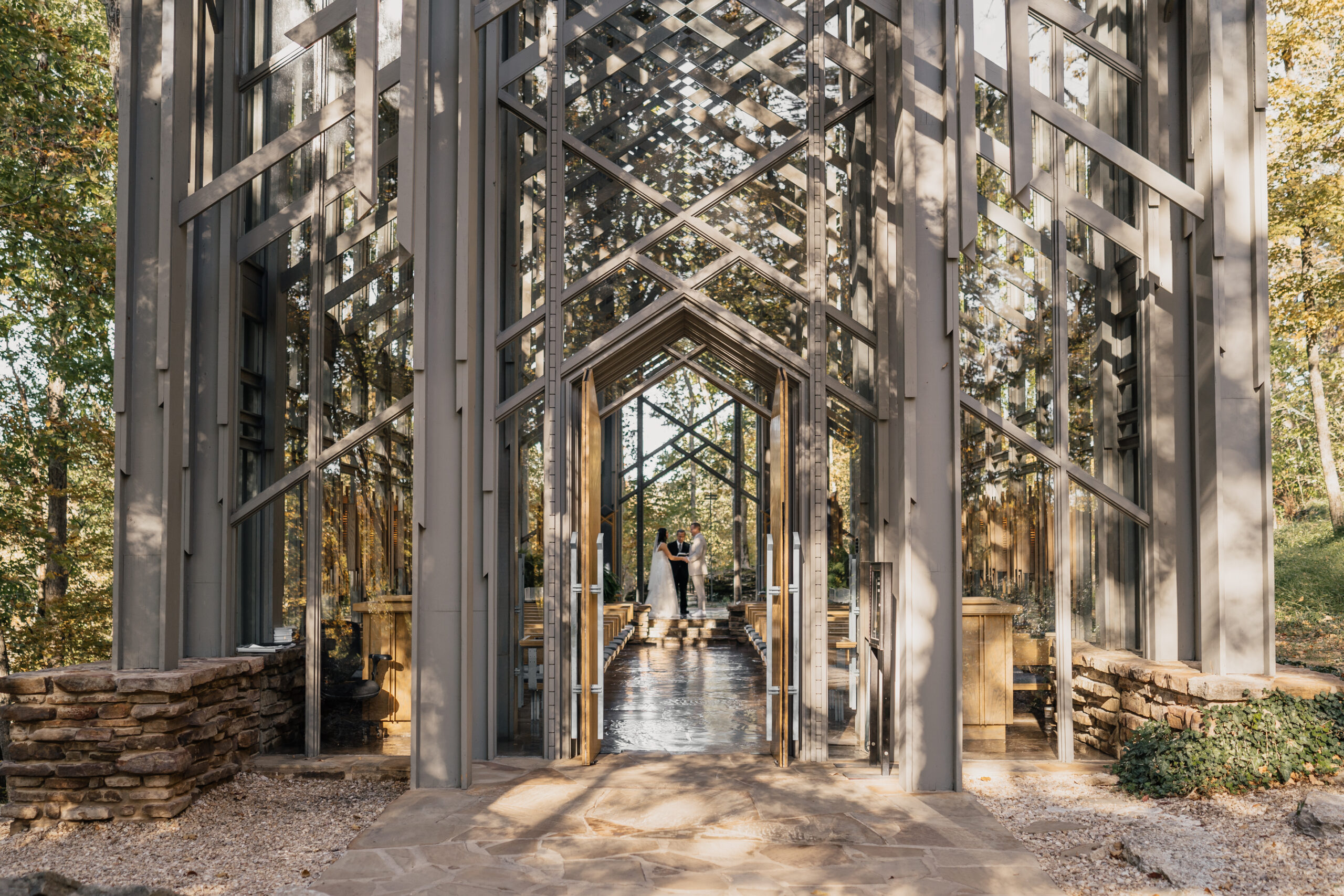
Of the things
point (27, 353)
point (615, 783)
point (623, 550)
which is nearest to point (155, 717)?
point (615, 783)

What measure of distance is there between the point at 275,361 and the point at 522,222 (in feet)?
6.44

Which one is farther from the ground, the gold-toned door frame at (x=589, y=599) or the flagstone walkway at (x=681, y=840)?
the gold-toned door frame at (x=589, y=599)

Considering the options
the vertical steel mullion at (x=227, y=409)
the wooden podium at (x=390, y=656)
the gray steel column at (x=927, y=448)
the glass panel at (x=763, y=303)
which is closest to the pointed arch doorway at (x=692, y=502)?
the glass panel at (x=763, y=303)

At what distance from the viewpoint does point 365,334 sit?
272 inches

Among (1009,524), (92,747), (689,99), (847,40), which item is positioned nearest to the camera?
(92,747)

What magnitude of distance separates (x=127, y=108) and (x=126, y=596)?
2838mm

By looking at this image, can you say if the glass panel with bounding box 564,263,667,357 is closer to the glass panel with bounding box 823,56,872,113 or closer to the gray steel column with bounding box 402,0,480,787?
the gray steel column with bounding box 402,0,480,787

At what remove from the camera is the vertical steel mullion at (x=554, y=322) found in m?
6.51

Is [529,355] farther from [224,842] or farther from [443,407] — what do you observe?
[224,842]

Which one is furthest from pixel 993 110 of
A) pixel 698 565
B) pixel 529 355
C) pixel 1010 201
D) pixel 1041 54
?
pixel 698 565

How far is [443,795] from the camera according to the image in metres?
5.47

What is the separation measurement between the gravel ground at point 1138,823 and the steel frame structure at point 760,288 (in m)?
0.52

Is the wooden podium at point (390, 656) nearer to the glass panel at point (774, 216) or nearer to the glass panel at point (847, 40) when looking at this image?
the glass panel at point (774, 216)

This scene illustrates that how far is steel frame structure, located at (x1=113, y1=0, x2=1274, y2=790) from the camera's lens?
18.4 feet
